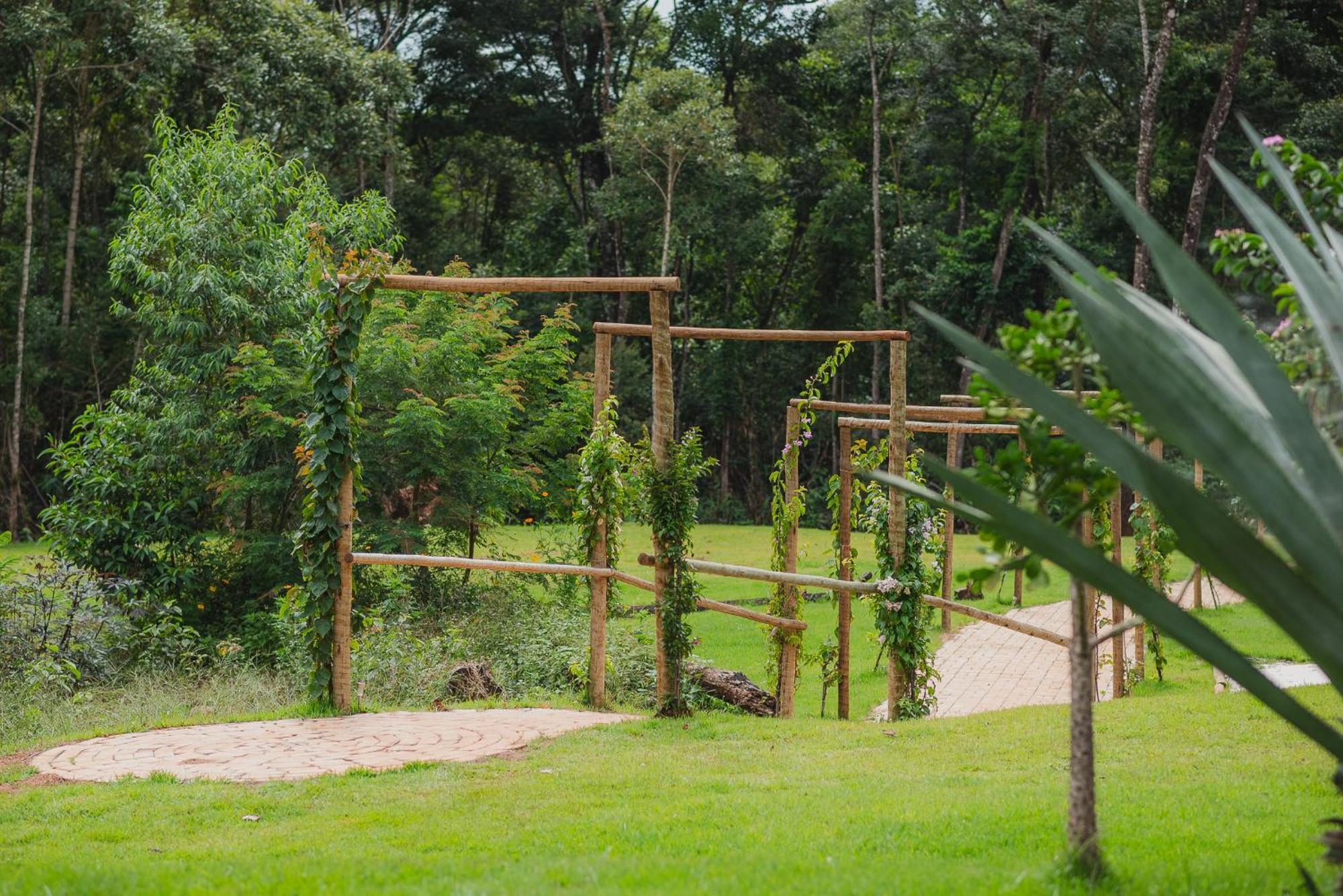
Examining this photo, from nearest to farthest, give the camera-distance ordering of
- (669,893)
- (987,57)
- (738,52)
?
(669,893) < (987,57) < (738,52)

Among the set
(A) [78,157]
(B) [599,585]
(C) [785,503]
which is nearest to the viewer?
(B) [599,585]

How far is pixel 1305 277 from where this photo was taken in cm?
228

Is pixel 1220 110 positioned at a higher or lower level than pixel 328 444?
higher

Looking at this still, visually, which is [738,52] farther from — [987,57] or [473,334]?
[473,334]

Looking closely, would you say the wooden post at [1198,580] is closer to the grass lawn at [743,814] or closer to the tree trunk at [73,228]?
the grass lawn at [743,814]

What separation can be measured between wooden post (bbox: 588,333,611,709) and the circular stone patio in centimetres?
25

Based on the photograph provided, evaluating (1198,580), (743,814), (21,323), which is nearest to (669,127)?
(21,323)

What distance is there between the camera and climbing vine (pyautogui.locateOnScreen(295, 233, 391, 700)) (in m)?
6.59

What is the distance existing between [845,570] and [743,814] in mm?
4084

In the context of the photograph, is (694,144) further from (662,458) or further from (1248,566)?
(1248,566)

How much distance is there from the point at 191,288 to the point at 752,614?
637cm

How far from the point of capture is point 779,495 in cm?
837

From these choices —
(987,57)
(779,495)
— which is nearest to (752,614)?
(779,495)

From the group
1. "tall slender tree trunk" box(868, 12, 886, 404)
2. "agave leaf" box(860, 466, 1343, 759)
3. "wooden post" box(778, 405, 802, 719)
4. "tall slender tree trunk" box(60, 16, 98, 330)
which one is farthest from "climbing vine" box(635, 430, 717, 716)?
"tall slender tree trunk" box(868, 12, 886, 404)
